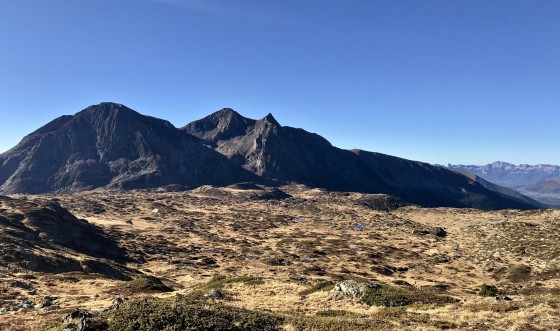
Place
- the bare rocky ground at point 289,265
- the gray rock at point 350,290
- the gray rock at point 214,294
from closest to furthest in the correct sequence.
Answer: the bare rocky ground at point 289,265
the gray rock at point 350,290
the gray rock at point 214,294

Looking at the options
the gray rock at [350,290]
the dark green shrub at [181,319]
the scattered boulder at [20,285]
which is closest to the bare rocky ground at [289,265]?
the gray rock at [350,290]

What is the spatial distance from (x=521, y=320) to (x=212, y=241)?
322 ft

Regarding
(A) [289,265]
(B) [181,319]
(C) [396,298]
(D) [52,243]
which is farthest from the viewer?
(A) [289,265]

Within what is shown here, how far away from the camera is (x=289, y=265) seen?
282ft

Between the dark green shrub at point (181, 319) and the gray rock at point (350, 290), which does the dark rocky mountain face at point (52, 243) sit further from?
the dark green shrub at point (181, 319)

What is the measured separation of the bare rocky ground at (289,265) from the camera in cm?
3000

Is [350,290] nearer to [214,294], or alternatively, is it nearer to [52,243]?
[214,294]

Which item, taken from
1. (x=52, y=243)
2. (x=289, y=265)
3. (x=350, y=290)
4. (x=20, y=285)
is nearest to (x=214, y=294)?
(x=350, y=290)

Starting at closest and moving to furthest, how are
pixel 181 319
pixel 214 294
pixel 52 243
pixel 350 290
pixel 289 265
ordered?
pixel 181 319 → pixel 350 290 → pixel 214 294 → pixel 52 243 → pixel 289 265

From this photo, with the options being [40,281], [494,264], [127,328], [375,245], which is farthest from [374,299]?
[375,245]

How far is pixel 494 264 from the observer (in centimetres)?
8550

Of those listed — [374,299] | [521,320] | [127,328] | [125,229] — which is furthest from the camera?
A: [125,229]

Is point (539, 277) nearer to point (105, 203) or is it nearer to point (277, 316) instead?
point (277, 316)

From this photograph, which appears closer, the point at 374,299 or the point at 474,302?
the point at 474,302
